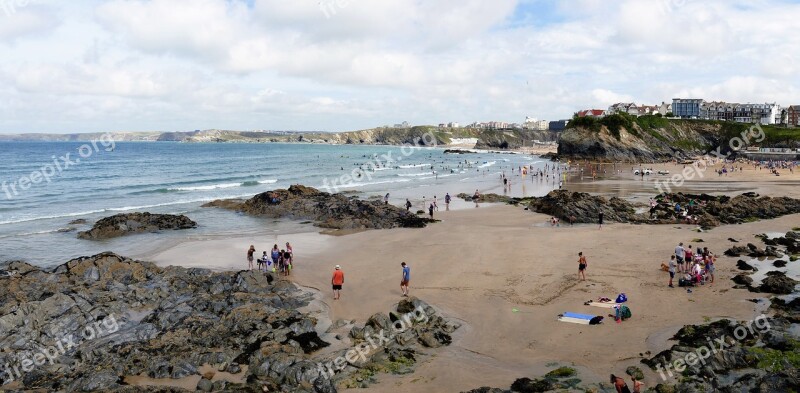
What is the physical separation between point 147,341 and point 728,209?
35.9 metres

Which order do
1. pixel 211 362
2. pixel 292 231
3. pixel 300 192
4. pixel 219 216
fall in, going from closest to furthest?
1. pixel 211 362
2. pixel 292 231
3. pixel 219 216
4. pixel 300 192

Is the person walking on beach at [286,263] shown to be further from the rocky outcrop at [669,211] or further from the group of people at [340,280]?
the rocky outcrop at [669,211]

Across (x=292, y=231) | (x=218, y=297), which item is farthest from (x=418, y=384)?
(x=292, y=231)

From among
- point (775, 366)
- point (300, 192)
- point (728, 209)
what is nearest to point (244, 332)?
point (775, 366)

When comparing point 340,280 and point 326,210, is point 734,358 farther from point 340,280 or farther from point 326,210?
point 326,210

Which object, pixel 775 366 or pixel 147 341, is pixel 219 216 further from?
pixel 775 366

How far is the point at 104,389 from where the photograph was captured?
12570 mm

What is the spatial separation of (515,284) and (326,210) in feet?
70.6

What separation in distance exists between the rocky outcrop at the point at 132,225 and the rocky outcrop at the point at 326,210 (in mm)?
6359

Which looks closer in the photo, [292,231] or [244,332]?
[244,332]

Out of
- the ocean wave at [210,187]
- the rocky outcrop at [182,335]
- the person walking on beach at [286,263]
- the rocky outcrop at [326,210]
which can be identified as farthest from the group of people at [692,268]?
the ocean wave at [210,187]

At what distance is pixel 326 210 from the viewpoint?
3953 centimetres

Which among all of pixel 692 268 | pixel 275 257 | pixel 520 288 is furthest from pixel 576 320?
pixel 275 257

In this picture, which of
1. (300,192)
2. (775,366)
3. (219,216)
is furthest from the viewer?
(300,192)
